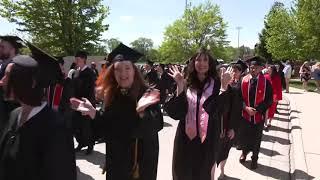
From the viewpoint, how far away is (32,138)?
7.64 feet

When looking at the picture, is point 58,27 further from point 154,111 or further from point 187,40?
point 187,40

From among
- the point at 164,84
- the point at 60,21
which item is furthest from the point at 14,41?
the point at 60,21

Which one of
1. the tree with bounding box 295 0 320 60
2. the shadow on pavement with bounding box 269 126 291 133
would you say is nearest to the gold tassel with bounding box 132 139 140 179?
the shadow on pavement with bounding box 269 126 291 133

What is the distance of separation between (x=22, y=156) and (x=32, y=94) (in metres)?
0.35

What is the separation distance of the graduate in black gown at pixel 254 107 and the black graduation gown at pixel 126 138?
12.8ft

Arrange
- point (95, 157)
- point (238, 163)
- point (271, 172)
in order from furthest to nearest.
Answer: point (95, 157) < point (238, 163) < point (271, 172)

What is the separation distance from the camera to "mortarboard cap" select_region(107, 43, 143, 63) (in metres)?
3.94

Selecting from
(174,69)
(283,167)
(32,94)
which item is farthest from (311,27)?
(32,94)

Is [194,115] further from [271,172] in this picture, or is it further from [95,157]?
[95,157]

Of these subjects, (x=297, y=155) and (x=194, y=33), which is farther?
(x=194, y=33)

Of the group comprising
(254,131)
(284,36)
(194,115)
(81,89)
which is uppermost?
(284,36)

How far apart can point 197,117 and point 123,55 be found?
1062 mm

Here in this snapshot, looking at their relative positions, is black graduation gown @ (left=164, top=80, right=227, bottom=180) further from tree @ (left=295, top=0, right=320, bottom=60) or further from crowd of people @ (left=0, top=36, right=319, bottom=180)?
tree @ (left=295, top=0, right=320, bottom=60)

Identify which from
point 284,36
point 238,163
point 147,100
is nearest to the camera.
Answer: point 147,100
